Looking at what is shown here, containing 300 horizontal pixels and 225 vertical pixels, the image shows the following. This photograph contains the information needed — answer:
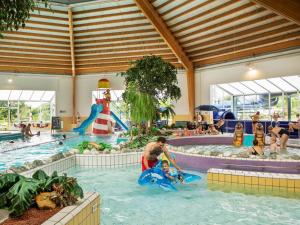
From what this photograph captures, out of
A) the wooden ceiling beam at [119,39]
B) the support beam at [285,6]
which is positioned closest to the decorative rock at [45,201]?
the support beam at [285,6]

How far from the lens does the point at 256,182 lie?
4809 mm

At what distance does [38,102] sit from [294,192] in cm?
1770

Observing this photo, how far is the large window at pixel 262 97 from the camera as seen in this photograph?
14.2 metres

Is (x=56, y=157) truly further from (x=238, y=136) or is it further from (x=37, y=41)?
(x=37, y=41)

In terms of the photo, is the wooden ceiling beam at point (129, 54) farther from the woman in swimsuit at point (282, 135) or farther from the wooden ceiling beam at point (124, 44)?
the woman in swimsuit at point (282, 135)

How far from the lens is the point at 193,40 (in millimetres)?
14211

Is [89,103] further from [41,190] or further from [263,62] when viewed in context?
[41,190]

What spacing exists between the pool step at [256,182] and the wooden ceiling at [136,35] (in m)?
7.50

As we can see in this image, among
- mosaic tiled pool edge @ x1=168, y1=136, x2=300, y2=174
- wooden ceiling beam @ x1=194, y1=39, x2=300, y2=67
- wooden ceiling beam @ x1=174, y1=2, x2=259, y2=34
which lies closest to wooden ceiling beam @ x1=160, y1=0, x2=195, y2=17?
wooden ceiling beam @ x1=174, y1=2, x2=259, y2=34

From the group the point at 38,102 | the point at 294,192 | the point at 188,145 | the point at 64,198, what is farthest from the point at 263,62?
the point at 38,102

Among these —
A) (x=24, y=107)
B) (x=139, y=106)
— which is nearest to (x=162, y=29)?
(x=139, y=106)

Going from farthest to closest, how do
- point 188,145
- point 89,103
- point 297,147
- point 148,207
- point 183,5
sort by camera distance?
point 89,103 → point 183,5 → point 188,145 → point 297,147 → point 148,207

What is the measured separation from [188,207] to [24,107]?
17539mm

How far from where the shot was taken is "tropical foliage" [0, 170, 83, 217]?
2621 millimetres
